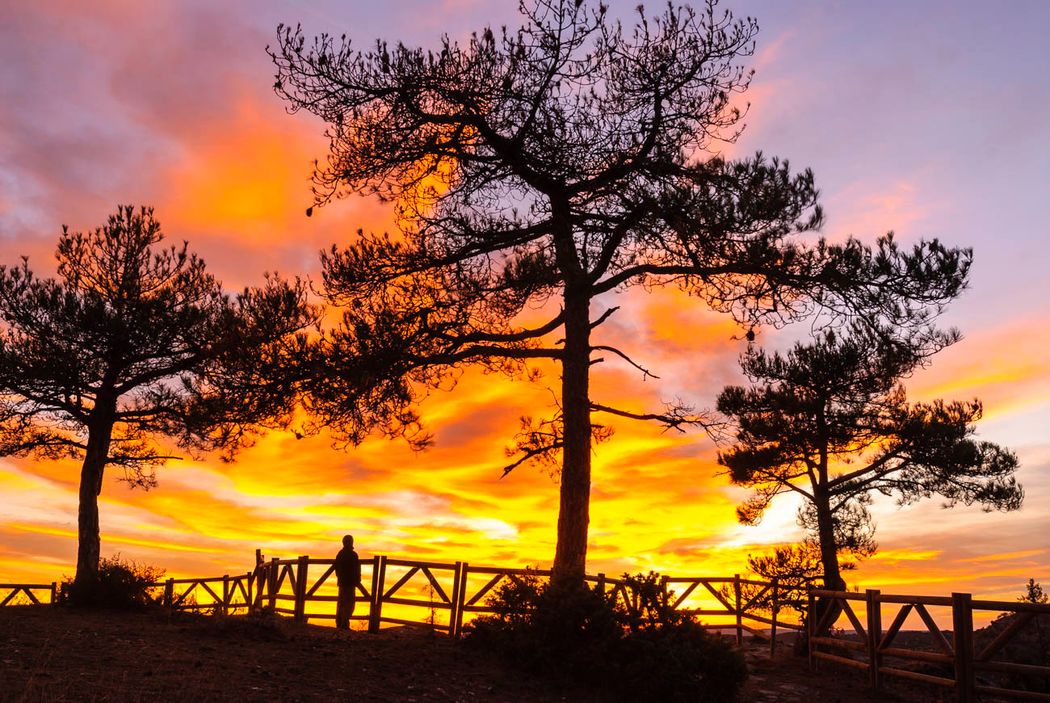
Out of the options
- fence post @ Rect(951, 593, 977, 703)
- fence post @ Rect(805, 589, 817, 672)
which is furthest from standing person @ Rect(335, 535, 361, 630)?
fence post @ Rect(951, 593, 977, 703)

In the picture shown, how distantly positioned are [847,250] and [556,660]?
30.3ft

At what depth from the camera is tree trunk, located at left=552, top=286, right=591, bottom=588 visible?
14.9 metres

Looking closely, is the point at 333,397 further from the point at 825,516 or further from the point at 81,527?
the point at 825,516

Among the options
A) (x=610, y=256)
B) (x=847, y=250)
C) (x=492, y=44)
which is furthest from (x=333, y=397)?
(x=847, y=250)

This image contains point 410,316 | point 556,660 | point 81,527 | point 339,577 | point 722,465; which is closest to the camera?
point 556,660

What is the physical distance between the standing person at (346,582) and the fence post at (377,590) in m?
0.44

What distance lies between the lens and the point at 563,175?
615 inches

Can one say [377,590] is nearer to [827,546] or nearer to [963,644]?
[963,644]

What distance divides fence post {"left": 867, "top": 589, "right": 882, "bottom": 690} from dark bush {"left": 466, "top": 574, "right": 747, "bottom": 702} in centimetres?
371

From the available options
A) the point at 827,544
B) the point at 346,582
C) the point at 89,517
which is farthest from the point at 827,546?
the point at 89,517

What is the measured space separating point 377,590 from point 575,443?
527 centimetres

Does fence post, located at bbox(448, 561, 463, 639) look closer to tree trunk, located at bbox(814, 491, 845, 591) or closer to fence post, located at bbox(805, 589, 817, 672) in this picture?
fence post, located at bbox(805, 589, 817, 672)

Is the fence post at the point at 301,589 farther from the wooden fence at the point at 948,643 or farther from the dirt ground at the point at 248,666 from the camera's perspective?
the wooden fence at the point at 948,643

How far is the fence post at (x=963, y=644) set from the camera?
12.9 metres
